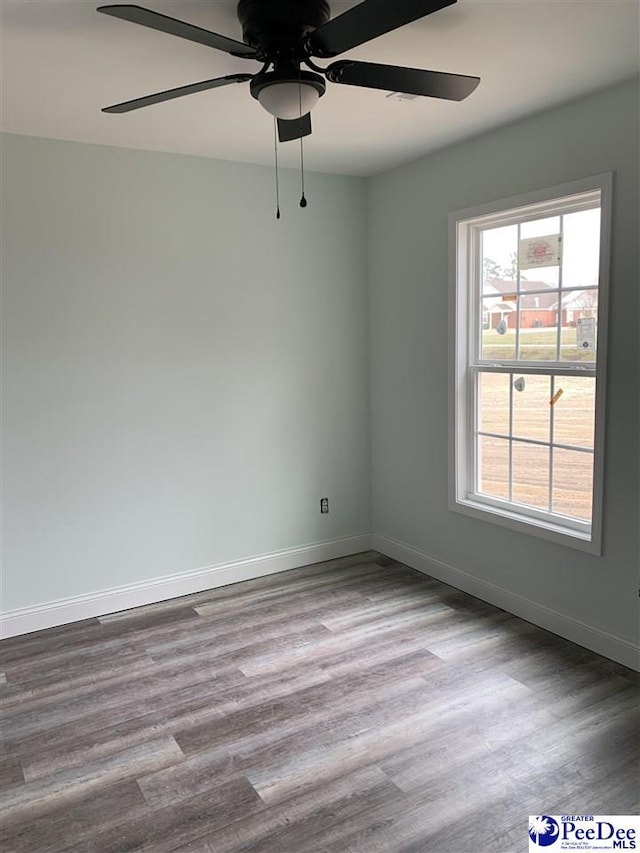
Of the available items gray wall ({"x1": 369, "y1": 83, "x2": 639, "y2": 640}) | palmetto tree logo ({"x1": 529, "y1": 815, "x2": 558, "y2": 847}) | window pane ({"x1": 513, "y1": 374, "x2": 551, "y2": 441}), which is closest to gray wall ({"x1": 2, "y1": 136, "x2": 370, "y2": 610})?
gray wall ({"x1": 369, "y1": 83, "x2": 639, "y2": 640})

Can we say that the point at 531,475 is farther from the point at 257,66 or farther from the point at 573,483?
the point at 257,66

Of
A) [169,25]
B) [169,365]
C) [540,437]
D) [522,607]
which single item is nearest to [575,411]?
[540,437]

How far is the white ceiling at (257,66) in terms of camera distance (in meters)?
2.11

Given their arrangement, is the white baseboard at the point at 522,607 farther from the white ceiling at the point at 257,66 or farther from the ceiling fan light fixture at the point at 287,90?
the ceiling fan light fixture at the point at 287,90

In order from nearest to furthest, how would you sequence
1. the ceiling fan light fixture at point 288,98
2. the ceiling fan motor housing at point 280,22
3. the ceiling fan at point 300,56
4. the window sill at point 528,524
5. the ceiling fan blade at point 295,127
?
1. the ceiling fan at point 300,56
2. the ceiling fan motor housing at point 280,22
3. the ceiling fan light fixture at point 288,98
4. the ceiling fan blade at point 295,127
5. the window sill at point 528,524

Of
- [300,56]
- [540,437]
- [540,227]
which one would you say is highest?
[300,56]

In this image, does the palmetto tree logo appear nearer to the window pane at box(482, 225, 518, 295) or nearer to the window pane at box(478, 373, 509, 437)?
the window pane at box(478, 373, 509, 437)

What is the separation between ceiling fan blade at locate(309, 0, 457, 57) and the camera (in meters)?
1.62

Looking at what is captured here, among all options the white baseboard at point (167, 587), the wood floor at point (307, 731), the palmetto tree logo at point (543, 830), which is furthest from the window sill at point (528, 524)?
the palmetto tree logo at point (543, 830)

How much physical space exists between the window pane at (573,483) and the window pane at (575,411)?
0.24 ft

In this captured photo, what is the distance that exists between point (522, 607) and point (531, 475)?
0.71m

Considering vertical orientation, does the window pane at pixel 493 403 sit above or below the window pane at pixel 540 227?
below

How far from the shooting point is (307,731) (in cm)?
261

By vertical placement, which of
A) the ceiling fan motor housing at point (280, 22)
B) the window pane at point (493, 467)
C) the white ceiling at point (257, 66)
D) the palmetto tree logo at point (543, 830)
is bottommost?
the palmetto tree logo at point (543, 830)
